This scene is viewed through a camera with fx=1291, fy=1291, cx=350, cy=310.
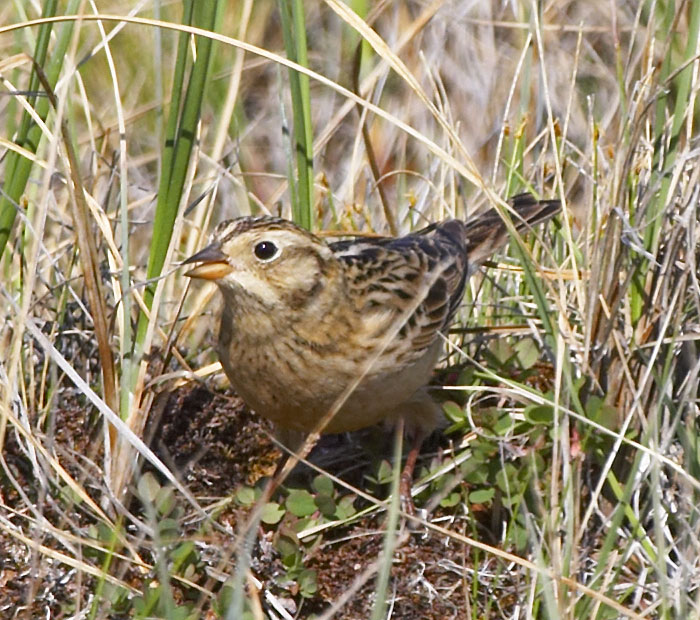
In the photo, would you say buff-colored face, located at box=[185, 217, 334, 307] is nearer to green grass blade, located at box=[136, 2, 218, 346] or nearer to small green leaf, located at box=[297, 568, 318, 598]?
green grass blade, located at box=[136, 2, 218, 346]

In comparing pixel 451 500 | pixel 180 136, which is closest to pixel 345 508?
pixel 451 500

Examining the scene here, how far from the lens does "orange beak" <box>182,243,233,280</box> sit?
3.49m

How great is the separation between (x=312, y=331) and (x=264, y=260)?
0.92 ft

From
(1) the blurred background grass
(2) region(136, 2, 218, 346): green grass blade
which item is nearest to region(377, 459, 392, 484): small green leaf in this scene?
(1) the blurred background grass

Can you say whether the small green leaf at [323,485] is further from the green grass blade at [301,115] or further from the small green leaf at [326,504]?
the green grass blade at [301,115]

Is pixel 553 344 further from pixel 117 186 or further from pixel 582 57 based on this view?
pixel 582 57

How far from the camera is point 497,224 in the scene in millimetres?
4711

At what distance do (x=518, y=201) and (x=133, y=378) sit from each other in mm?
1530

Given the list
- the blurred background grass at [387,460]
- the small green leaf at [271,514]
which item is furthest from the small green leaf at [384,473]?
the small green leaf at [271,514]

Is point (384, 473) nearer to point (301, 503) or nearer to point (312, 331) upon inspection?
point (301, 503)

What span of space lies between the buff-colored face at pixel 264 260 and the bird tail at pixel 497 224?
89cm

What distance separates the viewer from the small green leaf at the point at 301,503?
384 cm

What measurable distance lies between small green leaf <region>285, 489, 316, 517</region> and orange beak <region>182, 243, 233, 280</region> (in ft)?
2.40

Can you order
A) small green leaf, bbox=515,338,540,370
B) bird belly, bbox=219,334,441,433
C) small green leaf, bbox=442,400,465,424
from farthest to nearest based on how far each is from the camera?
small green leaf, bbox=515,338,540,370, small green leaf, bbox=442,400,465,424, bird belly, bbox=219,334,441,433
